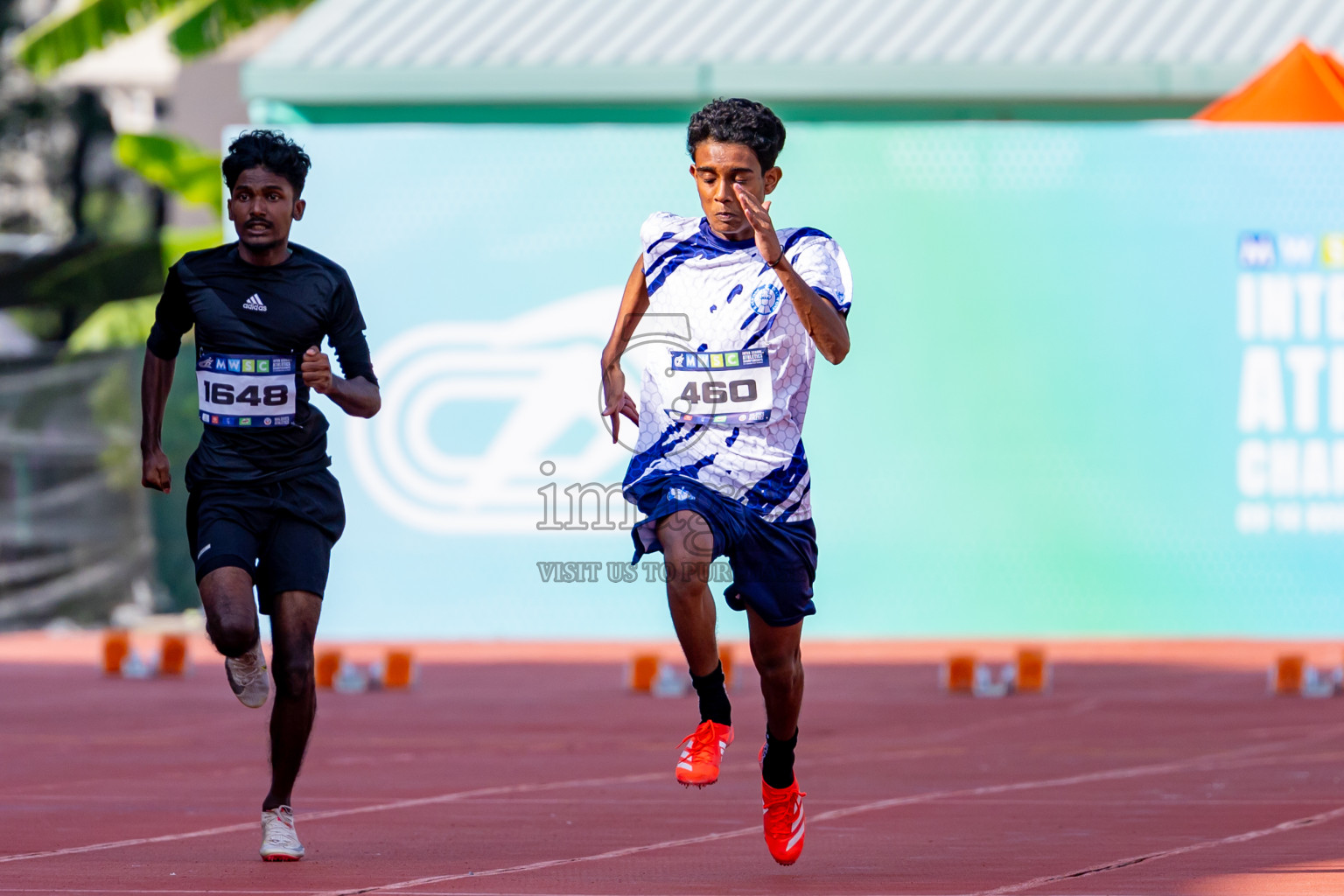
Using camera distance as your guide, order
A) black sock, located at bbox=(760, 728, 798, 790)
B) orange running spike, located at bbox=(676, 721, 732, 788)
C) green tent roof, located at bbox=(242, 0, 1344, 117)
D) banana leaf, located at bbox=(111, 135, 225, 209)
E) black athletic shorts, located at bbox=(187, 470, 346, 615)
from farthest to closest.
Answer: banana leaf, located at bbox=(111, 135, 225, 209) < green tent roof, located at bbox=(242, 0, 1344, 117) < black athletic shorts, located at bbox=(187, 470, 346, 615) < black sock, located at bbox=(760, 728, 798, 790) < orange running spike, located at bbox=(676, 721, 732, 788)

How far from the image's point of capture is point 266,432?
6.38 metres

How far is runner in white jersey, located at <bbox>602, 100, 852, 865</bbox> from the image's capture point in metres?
5.92

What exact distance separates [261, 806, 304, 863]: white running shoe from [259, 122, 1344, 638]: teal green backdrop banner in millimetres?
9145

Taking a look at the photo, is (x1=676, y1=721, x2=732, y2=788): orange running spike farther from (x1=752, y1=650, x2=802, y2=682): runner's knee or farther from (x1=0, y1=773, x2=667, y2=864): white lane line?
(x1=0, y1=773, x2=667, y2=864): white lane line

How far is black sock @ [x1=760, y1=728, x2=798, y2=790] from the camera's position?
20.0 feet

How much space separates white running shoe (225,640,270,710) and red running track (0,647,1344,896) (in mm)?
484

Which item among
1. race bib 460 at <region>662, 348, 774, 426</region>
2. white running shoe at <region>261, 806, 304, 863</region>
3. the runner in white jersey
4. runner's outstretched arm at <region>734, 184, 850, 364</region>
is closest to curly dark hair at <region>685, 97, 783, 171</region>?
the runner in white jersey

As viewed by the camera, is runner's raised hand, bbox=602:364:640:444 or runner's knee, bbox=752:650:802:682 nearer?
runner's knee, bbox=752:650:802:682

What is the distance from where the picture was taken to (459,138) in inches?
623

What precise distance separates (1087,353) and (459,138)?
4.95 meters

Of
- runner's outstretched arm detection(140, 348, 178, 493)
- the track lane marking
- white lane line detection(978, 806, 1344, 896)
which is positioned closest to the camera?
white lane line detection(978, 806, 1344, 896)

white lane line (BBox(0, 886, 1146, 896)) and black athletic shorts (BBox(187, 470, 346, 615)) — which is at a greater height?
black athletic shorts (BBox(187, 470, 346, 615))

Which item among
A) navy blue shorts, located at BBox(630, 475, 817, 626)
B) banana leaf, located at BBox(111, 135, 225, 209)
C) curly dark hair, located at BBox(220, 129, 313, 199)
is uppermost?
Result: banana leaf, located at BBox(111, 135, 225, 209)

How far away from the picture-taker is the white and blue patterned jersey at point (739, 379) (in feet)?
19.6
